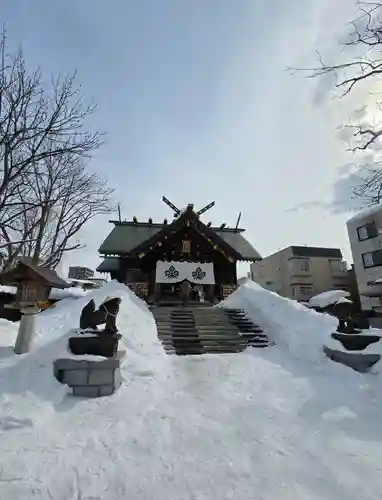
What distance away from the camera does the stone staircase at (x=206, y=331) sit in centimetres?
871

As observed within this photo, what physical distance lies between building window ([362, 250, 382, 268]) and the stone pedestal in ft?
84.4

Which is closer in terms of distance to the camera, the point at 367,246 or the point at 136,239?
the point at 136,239

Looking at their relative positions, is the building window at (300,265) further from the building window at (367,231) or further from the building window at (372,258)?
the building window at (372,258)

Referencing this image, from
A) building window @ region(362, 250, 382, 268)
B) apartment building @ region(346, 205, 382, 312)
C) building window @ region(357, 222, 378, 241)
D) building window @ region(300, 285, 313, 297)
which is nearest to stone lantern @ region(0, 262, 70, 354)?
apartment building @ region(346, 205, 382, 312)

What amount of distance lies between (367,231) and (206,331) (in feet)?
73.7

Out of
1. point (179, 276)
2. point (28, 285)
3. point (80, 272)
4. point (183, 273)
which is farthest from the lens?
point (80, 272)

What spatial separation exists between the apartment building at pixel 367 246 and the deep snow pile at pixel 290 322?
16170 millimetres

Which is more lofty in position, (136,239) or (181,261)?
(136,239)

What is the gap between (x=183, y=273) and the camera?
16.5m

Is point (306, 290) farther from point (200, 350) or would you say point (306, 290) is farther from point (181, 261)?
point (200, 350)

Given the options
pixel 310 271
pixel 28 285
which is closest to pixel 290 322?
pixel 28 285

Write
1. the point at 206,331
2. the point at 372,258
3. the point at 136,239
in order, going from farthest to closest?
the point at 372,258 < the point at 136,239 < the point at 206,331

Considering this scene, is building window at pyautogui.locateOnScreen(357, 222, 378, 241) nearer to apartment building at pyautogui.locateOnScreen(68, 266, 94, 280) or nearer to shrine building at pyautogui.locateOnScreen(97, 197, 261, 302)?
shrine building at pyautogui.locateOnScreen(97, 197, 261, 302)

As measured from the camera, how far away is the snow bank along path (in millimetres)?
2783
